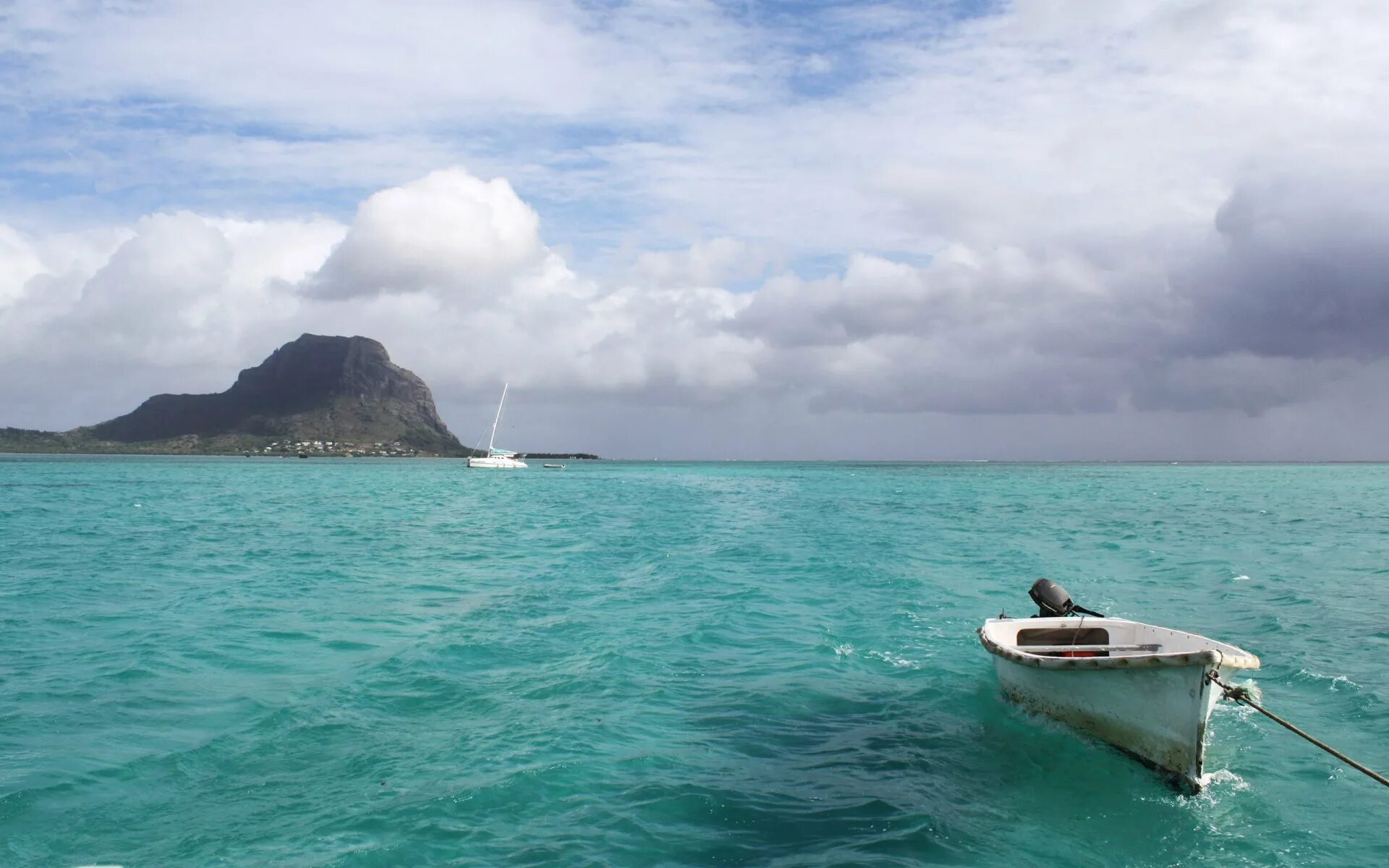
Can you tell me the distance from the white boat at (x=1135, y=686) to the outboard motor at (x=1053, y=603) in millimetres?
1339

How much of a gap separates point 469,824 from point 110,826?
14.1ft

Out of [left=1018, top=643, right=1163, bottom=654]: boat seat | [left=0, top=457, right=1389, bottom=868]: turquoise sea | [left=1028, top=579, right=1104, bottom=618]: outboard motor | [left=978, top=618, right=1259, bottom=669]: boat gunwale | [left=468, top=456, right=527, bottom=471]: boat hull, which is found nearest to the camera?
[left=0, top=457, right=1389, bottom=868]: turquoise sea

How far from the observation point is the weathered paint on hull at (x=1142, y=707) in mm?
10922

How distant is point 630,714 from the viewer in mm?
14461

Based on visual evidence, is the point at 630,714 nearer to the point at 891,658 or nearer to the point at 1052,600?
the point at 891,658

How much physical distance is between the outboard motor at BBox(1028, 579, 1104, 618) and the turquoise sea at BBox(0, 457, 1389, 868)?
1791 millimetres

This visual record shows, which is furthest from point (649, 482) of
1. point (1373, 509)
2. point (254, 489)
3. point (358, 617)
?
point (358, 617)

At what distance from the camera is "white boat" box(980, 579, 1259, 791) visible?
1093 cm

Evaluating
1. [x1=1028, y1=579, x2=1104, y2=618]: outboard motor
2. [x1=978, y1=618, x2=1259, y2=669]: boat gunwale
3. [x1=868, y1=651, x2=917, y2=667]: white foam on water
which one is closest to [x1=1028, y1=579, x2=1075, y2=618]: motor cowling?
[x1=1028, y1=579, x2=1104, y2=618]: outboard motor

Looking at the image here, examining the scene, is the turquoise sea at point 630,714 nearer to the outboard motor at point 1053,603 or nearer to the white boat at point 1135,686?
the white boat at point 1135,686

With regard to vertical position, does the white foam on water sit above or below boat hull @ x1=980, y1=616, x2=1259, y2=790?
below

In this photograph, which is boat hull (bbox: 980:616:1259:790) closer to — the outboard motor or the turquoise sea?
the turquoise sea

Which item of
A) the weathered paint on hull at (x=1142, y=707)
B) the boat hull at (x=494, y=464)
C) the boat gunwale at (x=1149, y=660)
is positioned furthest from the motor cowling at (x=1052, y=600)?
the boat hull at (x=494, y=464)

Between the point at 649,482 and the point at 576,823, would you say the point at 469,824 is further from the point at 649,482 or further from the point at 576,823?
the point at 649,482
